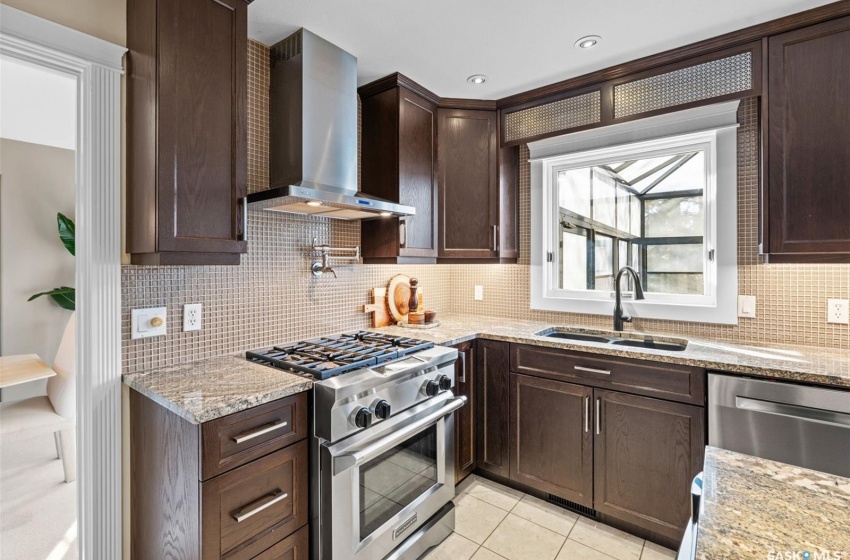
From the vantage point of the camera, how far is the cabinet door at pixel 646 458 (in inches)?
72.5

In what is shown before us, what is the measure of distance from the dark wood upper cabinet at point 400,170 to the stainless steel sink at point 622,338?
38.9 inches

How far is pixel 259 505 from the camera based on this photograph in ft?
4.46

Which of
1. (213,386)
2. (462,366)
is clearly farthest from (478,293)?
(213,386)

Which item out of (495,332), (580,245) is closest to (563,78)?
(580,245)

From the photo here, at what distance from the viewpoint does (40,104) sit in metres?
2.77

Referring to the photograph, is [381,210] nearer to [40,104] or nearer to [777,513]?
[777,513]

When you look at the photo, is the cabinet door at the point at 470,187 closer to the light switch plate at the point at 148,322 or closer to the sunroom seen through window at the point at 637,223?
the sunroom seen through window at the point at 637,223

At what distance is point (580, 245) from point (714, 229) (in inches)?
30.8

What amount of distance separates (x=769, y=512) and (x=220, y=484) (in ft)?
4.51

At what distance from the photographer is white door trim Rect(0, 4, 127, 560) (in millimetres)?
1498

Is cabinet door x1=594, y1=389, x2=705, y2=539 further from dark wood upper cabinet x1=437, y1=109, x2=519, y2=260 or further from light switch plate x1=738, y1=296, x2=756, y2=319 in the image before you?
dark wood upper cabinet x1=437, y1=109, x2=519, y2=260

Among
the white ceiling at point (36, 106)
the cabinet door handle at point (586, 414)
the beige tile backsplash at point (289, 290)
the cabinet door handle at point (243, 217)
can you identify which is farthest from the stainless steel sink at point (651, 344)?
the white ceiling at point (36, 106)

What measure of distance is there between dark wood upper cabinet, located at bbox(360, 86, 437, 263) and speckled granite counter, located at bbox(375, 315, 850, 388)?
55cm

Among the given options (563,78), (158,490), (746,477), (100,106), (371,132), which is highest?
(563,78)
